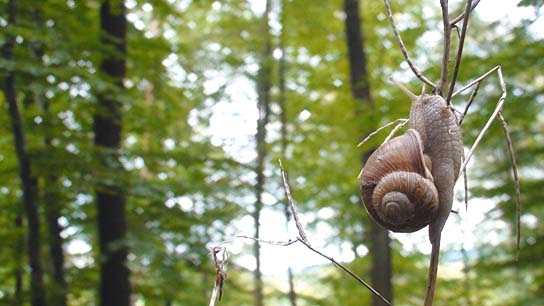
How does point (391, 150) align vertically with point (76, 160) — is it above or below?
below

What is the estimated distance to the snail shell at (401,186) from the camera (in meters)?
0.78

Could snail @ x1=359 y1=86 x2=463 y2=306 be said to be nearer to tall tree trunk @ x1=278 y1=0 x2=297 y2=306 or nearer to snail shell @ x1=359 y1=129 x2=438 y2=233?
snail shell @ x1=359 y1=129 x2=438 y2=233

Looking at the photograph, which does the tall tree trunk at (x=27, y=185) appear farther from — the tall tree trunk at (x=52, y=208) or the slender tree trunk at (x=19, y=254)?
the slender tree trunk at (x=19, y=254)

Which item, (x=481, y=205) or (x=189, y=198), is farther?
(x=481, y=205)

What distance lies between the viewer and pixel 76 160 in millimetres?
4465

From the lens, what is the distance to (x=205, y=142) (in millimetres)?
6660

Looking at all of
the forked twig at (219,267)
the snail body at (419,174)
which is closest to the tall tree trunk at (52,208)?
the forked twig at (219,267)

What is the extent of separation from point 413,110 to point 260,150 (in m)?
6.35

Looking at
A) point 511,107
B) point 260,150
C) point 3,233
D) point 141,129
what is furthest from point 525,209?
point 3,233

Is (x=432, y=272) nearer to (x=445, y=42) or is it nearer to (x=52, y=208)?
(x=445, y=42)

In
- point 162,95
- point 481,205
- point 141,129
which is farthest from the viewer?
point 481,205

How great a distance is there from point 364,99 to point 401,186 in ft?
16.8

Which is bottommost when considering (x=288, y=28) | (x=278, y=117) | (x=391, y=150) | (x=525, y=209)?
(x=391, y=150)

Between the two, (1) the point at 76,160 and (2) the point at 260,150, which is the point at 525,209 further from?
(1) the point at 76,160
